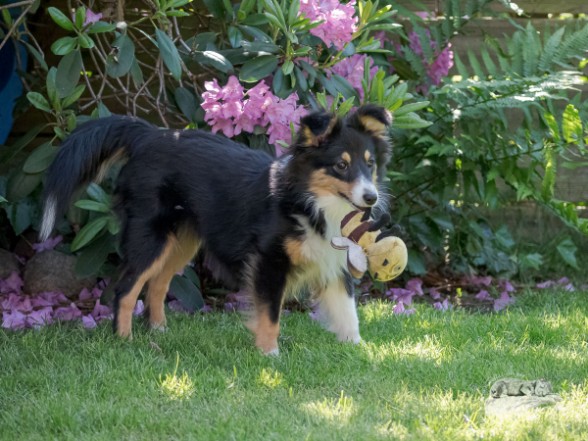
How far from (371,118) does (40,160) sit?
186 cm

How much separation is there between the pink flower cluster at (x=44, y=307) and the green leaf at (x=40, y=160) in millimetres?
827

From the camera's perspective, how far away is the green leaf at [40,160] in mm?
4887

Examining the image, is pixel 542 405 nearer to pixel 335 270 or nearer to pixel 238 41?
pixel 335 270

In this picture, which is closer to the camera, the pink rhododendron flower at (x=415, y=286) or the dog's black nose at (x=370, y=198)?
the dog's black nose at (x=370, y=198)

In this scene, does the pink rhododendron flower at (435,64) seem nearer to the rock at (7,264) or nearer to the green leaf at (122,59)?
the green leaf at (122,59)

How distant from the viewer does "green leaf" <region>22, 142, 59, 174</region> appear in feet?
16.0

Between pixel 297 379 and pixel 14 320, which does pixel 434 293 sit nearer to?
pixel 297 379

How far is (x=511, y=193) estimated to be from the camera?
653 centimetres

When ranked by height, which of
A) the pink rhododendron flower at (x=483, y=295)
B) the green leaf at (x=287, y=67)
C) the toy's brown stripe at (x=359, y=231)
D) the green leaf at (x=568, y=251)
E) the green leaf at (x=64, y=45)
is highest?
the green leaf at (x=64, y=45)

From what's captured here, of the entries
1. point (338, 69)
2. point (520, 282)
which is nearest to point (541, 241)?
point (520, 282)

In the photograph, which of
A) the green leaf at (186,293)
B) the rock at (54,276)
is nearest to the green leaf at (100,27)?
the green leaf at (186,293)

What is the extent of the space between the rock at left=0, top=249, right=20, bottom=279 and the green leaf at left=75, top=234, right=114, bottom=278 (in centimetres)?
105

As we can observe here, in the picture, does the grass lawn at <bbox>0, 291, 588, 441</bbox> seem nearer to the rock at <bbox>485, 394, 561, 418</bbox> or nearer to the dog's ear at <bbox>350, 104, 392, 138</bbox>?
the rock at <bbox>485, 394, 561, 418</bbox>

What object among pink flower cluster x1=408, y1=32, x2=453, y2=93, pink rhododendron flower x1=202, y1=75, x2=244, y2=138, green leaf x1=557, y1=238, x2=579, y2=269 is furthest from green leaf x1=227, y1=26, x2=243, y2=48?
green leaf x1=557, y1=238, x2=579, y2=269
